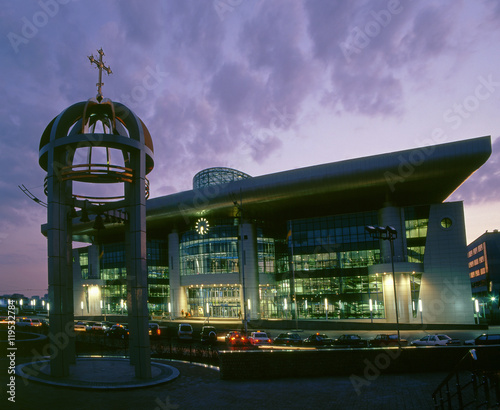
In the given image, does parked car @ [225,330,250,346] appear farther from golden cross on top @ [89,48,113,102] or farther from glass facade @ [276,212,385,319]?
glass facade @ [276,212,385,319]

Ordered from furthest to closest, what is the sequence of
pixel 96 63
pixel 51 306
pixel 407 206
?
pixel 407 206
pixel 96 63
pixel 51 306

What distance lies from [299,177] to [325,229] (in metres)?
11.6

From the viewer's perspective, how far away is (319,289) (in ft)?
199

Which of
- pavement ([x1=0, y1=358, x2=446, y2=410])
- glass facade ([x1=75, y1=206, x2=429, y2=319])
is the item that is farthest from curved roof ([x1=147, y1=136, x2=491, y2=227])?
pavement ([x1=0, y1=358, x2=446, y2=410])

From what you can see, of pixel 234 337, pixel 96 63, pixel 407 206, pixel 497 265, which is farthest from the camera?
pixel 497 265

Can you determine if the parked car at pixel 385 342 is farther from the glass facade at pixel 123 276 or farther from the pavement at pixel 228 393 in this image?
the glass facade at pixel 123 276

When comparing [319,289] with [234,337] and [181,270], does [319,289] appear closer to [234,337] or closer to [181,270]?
[181,270]

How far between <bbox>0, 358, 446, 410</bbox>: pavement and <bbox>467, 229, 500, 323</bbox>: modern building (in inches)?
2552

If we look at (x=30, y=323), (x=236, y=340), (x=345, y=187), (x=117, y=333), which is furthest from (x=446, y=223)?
(x=30, y=323)

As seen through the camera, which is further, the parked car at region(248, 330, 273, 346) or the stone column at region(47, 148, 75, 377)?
the parked car at region(248, 330, 273, 346)

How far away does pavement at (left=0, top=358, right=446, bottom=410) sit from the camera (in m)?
13.9

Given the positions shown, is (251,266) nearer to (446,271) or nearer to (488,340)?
(446,271)

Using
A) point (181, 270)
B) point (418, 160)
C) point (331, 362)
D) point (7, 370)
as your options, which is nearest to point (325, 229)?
point (418, 160)

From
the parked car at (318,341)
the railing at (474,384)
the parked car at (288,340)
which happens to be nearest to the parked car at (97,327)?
the parked car at (288,340)
